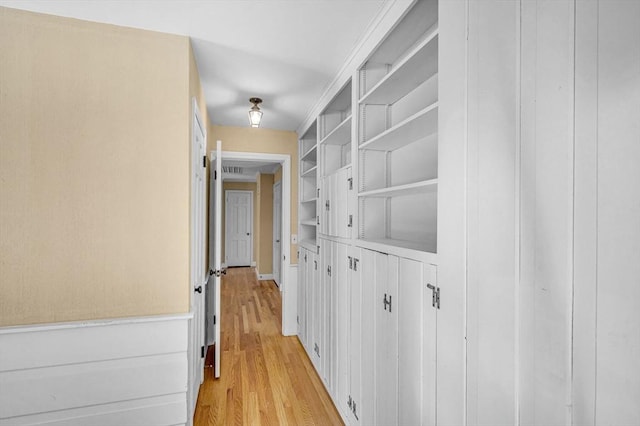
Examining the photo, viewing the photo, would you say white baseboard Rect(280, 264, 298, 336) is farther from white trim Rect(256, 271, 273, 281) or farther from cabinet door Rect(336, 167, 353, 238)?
white trim Rect(256, 271, 273, 281)

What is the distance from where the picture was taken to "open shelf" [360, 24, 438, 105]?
4.52 feet

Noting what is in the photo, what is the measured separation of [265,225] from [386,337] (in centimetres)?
591

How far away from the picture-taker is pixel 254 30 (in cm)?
181

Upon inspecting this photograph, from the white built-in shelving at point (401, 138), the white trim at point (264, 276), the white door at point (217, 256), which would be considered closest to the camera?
the white built-in shelving at point (401, 138)

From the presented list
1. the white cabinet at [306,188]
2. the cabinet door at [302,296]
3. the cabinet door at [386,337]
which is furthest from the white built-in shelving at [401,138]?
the white cabinet at [306,188]

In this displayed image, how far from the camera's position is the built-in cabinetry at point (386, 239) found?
4.45 feet

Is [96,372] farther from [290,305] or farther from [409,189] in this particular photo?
[290,305]

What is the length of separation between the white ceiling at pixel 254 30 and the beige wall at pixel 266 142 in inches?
39.3

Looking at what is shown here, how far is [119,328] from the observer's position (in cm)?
173

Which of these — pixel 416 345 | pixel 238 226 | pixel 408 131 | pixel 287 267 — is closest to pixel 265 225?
pixel 238 226

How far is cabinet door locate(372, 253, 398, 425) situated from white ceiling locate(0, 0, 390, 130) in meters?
1.34

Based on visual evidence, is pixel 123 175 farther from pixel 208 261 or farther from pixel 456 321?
pixel 456 321

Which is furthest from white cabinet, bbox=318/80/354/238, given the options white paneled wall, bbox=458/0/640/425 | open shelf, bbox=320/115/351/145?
white paneled wall, bbox=458/0/640/425

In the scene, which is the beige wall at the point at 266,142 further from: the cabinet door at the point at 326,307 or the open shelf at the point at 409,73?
the open shelf at the point at 409,73
